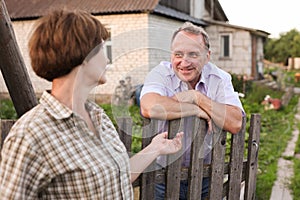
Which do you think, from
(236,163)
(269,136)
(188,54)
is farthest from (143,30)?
(269,136)

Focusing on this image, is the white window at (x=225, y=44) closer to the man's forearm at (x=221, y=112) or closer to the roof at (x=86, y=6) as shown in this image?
the roof at (x=86, y=6)

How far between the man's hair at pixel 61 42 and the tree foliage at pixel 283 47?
117 ft

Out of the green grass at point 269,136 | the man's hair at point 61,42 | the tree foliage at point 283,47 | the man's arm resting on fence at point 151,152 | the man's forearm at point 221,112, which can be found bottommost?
the tree foliage at point 283,47

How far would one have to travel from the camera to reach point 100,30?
52.4 inches

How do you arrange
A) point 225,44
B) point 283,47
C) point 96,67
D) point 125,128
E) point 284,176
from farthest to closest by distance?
point 283,47
point 225,44
point 284,176
point 125,128
point 96,67

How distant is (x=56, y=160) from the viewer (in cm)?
126

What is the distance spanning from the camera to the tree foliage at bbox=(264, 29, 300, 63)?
35.8 meters

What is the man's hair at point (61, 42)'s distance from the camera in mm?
1266

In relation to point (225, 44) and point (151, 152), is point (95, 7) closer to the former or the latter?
point (225, 44)

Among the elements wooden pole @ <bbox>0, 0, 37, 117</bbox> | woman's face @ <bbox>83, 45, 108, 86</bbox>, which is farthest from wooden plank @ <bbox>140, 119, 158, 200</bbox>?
woman's face @ <bbox>83, 45, 108, 86</bbox>

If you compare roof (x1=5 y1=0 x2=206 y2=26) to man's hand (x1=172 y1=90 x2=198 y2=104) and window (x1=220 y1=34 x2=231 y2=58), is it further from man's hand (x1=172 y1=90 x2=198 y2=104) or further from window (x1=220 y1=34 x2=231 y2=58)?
man's hand (x1=172 y1=90 x2=198 y2=104)

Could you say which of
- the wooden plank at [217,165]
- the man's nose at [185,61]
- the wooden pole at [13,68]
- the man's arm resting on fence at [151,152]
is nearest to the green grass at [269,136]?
the wooden plank at [217,165]

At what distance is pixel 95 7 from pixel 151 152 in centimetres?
1086

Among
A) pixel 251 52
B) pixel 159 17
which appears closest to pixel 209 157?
pixel 159 17
